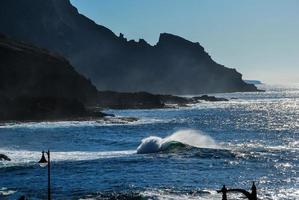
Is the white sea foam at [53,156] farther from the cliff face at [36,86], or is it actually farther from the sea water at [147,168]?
the cliff face at [36,86]

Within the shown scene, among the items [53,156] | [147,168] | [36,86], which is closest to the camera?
[147,168]

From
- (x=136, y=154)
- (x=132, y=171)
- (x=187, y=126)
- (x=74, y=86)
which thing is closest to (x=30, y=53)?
(x=74, y=86)

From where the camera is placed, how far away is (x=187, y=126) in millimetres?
130875

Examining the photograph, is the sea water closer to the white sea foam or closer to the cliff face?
the white sea foam

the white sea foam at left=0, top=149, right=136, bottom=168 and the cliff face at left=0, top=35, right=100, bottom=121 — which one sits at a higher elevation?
the cliff face at left=0, top=35, right=100, bottom=121

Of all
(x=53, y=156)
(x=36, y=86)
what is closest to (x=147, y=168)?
(x=53, y=156)

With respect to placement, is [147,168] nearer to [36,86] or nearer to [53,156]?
[53,156]

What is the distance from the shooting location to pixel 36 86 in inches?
6107

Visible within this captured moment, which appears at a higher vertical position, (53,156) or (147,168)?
(53,156)

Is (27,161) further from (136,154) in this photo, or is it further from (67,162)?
(136,154)

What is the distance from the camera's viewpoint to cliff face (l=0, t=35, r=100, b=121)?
13375 centimetres

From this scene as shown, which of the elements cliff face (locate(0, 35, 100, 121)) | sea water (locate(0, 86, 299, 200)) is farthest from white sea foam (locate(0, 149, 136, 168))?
cliff face (locate(0, 35, 100, 121))

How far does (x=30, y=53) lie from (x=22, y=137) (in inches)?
2999

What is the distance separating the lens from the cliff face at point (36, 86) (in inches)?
5266
